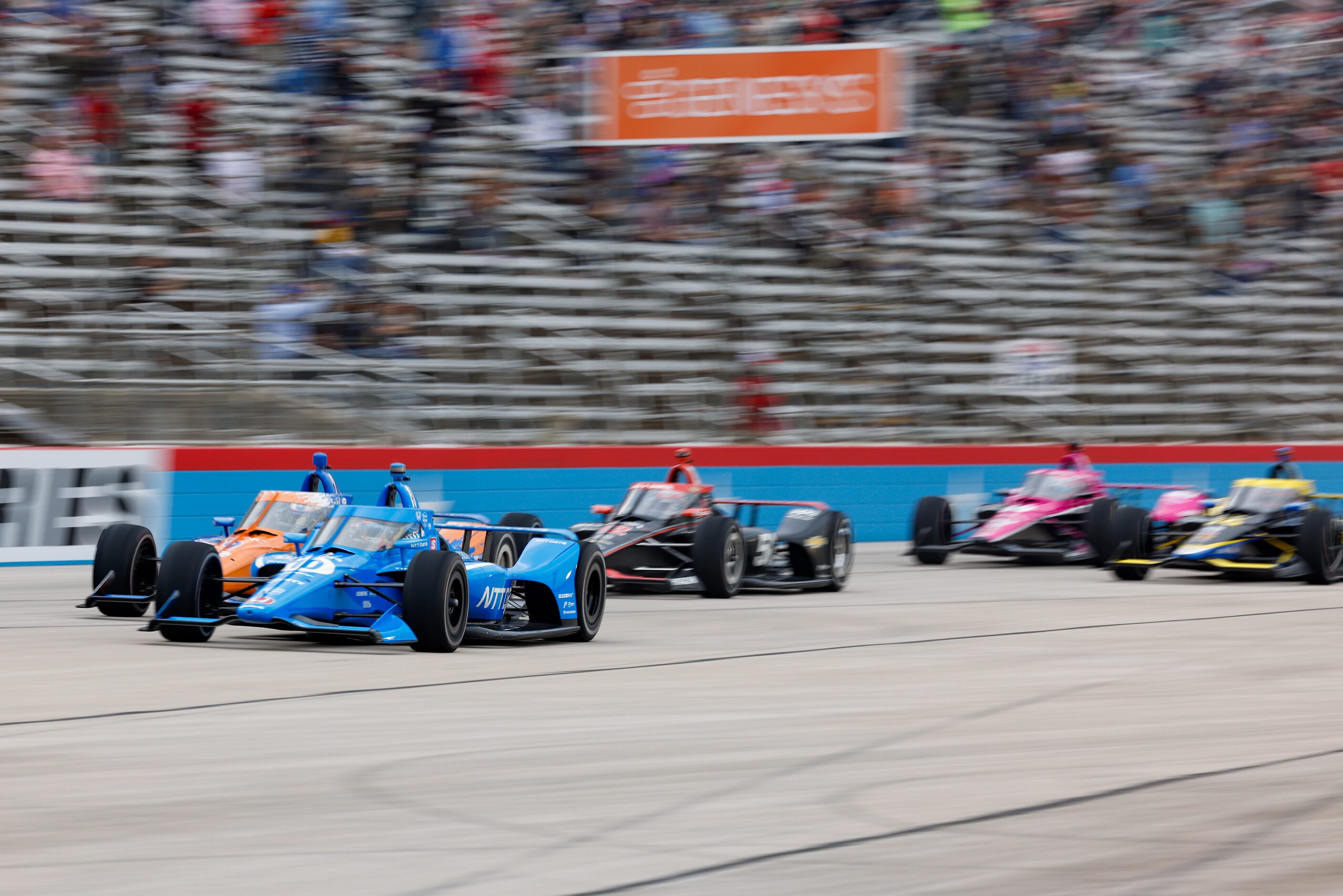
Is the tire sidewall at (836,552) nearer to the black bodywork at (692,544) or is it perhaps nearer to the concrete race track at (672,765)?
the black bodywork at (692,544)

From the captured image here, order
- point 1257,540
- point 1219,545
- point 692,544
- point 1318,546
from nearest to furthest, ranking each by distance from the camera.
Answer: point 692,544 < point 1318,546 < point 1219,545 < point 1257,540

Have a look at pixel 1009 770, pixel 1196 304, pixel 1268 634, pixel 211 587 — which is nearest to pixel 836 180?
pixel 1196 304

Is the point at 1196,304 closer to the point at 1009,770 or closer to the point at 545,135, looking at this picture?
the point at 545,135

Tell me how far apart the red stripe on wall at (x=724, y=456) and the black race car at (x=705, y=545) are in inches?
128

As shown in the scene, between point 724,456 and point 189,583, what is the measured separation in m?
11.3

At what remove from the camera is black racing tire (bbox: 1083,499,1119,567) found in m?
18.0

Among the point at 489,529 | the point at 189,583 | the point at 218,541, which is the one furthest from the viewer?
the point at 218,541

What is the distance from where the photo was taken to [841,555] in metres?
16.1

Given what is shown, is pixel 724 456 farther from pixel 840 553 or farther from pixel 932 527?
pixel 840 553

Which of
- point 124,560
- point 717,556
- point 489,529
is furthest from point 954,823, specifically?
point 717,556

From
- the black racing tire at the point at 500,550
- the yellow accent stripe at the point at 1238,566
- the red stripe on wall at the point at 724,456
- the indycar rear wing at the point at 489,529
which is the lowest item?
the yellow accent stripe at the point at 1238,566

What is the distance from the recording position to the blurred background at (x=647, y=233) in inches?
717

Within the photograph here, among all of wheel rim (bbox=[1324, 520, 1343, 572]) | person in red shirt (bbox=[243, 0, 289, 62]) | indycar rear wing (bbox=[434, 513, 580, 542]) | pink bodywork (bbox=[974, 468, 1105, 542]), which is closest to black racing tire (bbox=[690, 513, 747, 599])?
indycar rear wing (bbox=[434, 513, 580, 542])

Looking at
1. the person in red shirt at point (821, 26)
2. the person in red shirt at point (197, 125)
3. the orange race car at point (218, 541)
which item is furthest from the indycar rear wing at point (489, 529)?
the person in red shirt at point (821, 26)
